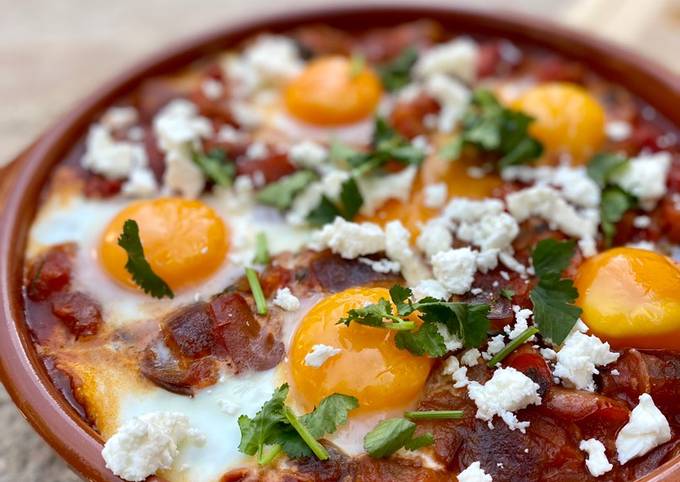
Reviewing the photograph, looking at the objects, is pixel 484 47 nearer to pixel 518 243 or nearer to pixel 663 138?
pixel 663 138

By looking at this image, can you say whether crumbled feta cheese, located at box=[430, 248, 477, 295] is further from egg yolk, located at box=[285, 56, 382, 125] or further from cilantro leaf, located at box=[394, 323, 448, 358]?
egg yolk, located at box=[285, 56, 382, 125]

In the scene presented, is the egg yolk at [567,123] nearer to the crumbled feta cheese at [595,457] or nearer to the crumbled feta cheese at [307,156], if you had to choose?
the crumbled feta cheese at [307,156]

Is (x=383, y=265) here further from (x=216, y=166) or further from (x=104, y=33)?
(x=104, y=33)

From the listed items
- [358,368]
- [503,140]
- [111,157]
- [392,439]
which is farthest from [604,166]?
[111,157]

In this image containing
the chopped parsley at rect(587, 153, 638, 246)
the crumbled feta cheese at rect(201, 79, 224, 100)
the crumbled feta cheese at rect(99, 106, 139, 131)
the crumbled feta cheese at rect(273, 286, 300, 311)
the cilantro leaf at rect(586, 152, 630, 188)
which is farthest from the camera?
the crumbled feta cheese at rect(201, 79, 224, 100)

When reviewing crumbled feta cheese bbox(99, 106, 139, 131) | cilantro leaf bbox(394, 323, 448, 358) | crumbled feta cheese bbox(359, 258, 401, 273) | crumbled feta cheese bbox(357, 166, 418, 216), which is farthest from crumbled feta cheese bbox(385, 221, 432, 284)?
crumbled feta cheese bbox(99, 106, 139, 131)

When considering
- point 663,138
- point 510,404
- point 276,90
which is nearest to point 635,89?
point 663,138

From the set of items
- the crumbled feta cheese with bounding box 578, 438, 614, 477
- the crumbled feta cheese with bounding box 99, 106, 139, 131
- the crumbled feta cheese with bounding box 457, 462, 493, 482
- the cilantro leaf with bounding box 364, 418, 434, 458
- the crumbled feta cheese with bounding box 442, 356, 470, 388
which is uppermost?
the crumbled feta cheese with bounding box 99, 106, 139, 131
